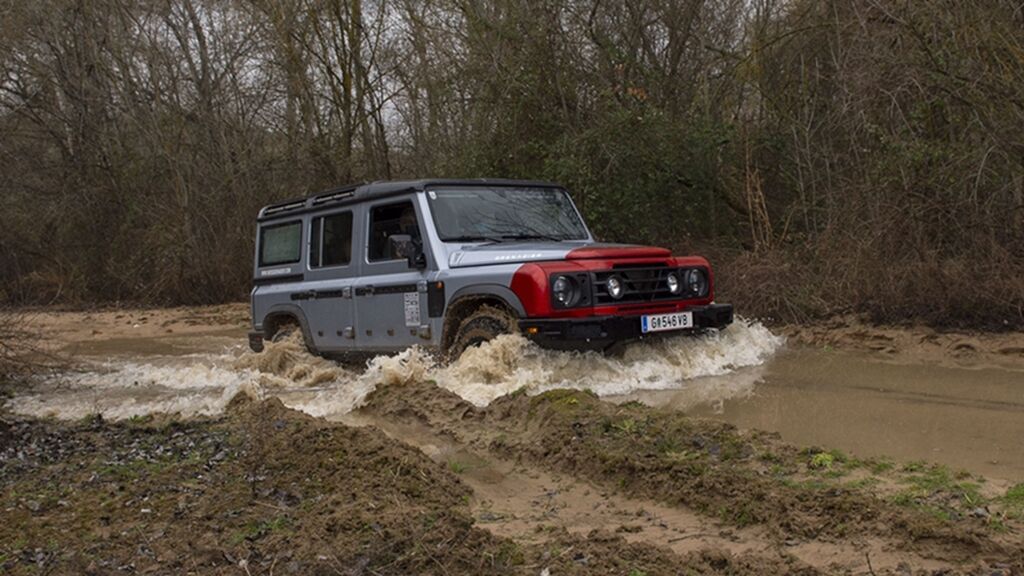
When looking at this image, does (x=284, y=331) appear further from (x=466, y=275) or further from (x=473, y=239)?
(x=466, y=275)

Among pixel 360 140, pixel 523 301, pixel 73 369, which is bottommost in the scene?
pixel 73 369

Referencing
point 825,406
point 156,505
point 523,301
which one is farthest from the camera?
point 523,301

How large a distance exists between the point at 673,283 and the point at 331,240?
3.47 metres

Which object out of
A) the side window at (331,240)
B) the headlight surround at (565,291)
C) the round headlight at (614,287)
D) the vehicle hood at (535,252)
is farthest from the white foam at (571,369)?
the side window at (331,240)

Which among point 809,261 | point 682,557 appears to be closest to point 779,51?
point 809,261

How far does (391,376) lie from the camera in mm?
7691

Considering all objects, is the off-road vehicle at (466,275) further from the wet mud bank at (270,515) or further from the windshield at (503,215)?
the wet mud bank at (270,515)

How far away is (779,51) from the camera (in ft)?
47.2

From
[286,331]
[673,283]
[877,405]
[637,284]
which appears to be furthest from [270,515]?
[286,331]

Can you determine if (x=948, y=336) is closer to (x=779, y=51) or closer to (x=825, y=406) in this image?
(x=825, y=406)

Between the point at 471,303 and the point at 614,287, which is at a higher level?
the point at 614,287

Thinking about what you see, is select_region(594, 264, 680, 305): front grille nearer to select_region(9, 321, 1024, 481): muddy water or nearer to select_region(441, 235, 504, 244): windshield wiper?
select_region(9, 321, 1024, 481): muddy water

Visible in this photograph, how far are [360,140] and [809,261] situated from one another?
1188cm

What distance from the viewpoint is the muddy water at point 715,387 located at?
5863mm
